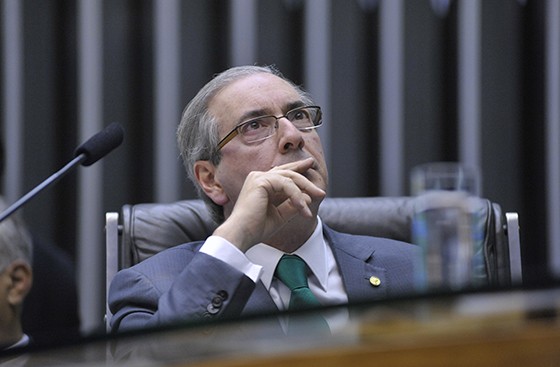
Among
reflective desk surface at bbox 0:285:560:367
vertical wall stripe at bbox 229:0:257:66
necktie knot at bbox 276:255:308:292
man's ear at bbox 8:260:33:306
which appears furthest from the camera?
vertical wall stripe at bbox 229:0:257:66

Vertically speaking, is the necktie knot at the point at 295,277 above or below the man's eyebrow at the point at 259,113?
below

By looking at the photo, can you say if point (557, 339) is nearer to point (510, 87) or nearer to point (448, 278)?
point (448, 278)

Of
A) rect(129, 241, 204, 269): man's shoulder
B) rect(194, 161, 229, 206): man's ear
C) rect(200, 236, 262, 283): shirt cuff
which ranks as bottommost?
rect(129, 241, 204, 269): man's shoulder

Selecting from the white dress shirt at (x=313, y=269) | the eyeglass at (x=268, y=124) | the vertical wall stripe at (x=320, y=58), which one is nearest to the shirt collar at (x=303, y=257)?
the white dress shirt at (x=313, y=269)

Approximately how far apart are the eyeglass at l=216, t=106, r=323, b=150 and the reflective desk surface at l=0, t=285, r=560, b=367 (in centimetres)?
120

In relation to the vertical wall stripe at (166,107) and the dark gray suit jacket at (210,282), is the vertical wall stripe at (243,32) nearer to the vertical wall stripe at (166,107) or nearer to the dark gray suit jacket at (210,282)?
the vertical wall stripe at (166,107)

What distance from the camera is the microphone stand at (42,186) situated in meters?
1.35

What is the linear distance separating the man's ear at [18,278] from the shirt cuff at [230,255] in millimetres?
607

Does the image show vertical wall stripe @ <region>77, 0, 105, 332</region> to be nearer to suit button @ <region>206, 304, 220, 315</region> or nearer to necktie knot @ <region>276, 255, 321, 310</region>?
necktie knot @ <region>276, 255, 321, 310</region>

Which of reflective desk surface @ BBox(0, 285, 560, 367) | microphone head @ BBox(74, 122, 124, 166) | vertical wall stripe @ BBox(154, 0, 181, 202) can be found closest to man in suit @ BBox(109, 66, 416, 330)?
microphone head @ BBox(74, 122, 124, 166)

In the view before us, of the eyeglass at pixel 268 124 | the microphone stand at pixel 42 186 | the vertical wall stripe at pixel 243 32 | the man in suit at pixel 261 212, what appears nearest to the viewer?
the microphone stand at pixel 42 186

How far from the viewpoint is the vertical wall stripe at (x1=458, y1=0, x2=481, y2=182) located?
308 cm

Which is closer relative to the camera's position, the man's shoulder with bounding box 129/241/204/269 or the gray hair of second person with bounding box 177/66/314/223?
the man's shoulder with bounding box 129/241/204/269

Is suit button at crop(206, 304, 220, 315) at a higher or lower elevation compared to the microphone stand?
lower
